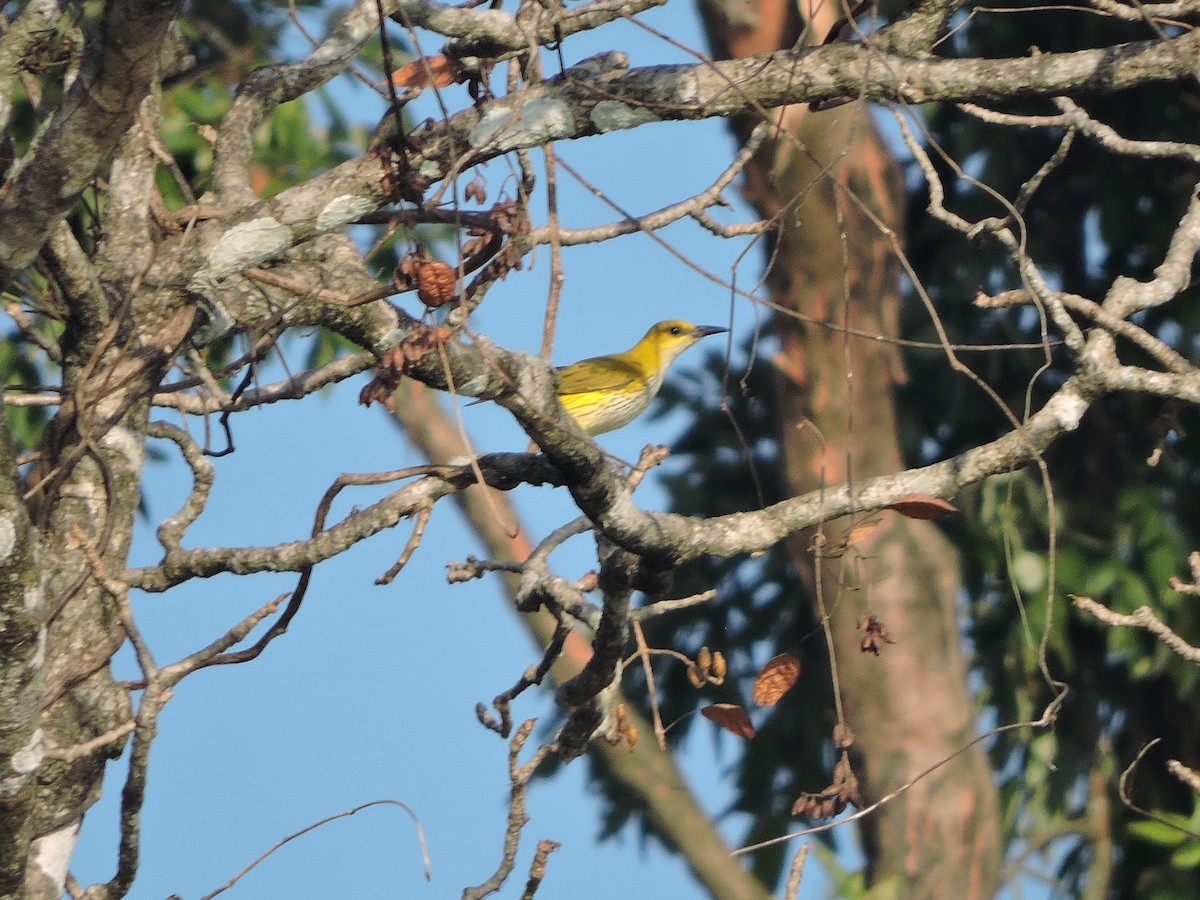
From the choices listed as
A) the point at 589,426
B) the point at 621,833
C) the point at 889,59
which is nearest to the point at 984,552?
the point at 589,426

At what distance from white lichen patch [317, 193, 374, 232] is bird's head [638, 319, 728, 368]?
15.1 feet

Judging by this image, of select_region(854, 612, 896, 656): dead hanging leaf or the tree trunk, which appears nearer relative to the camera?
select_region(854, 612, 896, 656): dead hanging leaf

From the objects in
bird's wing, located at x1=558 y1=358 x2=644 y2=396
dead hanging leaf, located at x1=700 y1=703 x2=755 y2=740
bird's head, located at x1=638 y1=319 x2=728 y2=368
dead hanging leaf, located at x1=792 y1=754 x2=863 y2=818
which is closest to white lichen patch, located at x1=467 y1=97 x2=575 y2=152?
dead hanging leaf, located at x1=700 y1=703 x2=755 y2=740

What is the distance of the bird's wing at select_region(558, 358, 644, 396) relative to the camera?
21.6ft

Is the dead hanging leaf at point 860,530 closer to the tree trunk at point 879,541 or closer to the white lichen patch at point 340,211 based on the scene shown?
the white lichen patch at point 340,211

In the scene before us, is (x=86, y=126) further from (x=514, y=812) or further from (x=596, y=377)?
(x=596, y=377)

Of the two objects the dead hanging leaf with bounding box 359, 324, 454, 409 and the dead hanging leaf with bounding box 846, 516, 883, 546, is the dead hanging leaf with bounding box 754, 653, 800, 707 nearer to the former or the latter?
the dead hanging leaf with bounding box 846, 516, 883, 546

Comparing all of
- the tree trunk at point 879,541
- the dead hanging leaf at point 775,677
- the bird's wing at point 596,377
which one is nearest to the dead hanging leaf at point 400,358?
the dead hanging leaf at point 775,677

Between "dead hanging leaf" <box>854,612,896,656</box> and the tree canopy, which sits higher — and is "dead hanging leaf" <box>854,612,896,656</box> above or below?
below

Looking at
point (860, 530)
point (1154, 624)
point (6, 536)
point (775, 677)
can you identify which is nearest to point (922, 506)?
point (860, 530)

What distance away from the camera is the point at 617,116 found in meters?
3.03

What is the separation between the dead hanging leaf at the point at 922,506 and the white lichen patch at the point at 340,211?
A: 4.36ft

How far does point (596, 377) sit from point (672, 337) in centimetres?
103

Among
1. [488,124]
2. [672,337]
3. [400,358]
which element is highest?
[672,337]
